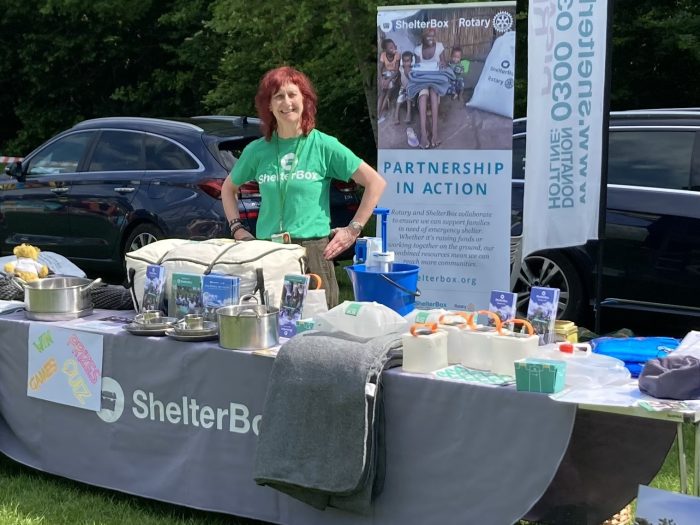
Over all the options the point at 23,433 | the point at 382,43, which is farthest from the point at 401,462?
the point at 382,43

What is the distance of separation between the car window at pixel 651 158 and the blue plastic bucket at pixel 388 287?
2764mm

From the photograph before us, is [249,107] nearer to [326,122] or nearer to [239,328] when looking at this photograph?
[326,122]

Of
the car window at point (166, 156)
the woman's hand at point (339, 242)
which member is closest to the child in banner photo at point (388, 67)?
the woman's hand at point (339, 242)

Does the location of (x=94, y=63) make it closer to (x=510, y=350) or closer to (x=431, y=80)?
(x=431, y=80)

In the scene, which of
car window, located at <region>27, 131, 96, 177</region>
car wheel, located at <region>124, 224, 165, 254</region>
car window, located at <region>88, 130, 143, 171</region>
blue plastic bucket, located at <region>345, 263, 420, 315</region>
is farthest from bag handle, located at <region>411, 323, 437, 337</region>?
car window, located at <region>27, 131, 96, 177</region>

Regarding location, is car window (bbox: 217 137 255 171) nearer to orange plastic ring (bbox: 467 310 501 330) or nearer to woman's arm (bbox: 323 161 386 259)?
woman's arm (bbox: 323 161 386 259)

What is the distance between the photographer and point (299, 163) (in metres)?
3.79

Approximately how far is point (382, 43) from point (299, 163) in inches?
73.2

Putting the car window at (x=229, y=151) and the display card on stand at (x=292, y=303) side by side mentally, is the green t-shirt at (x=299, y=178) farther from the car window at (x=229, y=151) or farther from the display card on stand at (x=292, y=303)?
the car window at (x=229, y=151)

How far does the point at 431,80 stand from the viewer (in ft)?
17.3

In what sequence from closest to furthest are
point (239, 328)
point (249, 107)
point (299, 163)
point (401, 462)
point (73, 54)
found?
point (401, 462), point (239, 328), point (299, 163), point (249, 107), point (73, 54)

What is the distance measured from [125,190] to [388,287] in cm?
474

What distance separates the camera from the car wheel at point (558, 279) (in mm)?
5934

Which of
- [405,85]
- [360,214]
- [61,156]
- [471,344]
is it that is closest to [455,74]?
[405,85]
